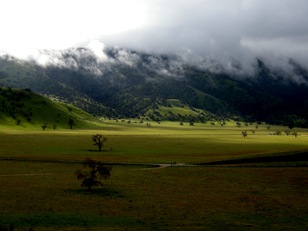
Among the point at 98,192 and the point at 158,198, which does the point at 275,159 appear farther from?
the point at 98,192

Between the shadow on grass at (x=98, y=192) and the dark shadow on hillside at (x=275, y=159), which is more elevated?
the dark shadow on hillside at (x=275, y=159)

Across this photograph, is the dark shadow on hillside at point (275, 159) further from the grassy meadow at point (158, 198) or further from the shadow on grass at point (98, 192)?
the shadow on grass at point (98, 192)

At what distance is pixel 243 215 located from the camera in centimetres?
4881

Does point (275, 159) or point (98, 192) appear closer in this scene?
point (98, 192)

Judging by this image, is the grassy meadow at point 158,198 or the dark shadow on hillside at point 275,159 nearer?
the grassy meadow at point 158,198

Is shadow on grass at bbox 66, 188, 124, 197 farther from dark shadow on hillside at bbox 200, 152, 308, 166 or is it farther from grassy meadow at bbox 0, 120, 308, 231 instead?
dark shadow on hillside at bbox 200, 152, 308, 166

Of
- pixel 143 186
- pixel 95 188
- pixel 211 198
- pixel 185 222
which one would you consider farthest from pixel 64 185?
pixel 185 222

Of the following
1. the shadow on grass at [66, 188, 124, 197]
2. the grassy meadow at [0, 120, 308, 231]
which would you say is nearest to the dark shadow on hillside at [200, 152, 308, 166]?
the grassy meadow at [0, 120, 308, 231]

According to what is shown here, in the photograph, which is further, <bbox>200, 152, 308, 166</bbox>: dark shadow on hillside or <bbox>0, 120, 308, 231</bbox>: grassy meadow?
<bbox>200, 152, 308, 166</bbox>: dark shadow on hillside

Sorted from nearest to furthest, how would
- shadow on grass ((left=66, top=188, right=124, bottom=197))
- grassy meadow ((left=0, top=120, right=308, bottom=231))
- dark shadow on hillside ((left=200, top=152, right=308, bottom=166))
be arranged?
grassy meadow ((left=0, top=120, right=308, bottom=231)), shadow on grass ((left=66, top=188, right=124, bottom=197)), dark shadow on hillside ((left=200, top=152, right=308, bottom=166))

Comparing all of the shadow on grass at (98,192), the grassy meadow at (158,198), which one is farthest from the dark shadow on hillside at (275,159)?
the shadow on grass at (98,192)

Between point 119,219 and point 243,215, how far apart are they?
1575 centimetres

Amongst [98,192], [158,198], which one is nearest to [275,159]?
[158,198]

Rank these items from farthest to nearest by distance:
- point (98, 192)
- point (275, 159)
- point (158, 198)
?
1. point (275, 159)
2. point (98, 192)
3. point (158, 198)
